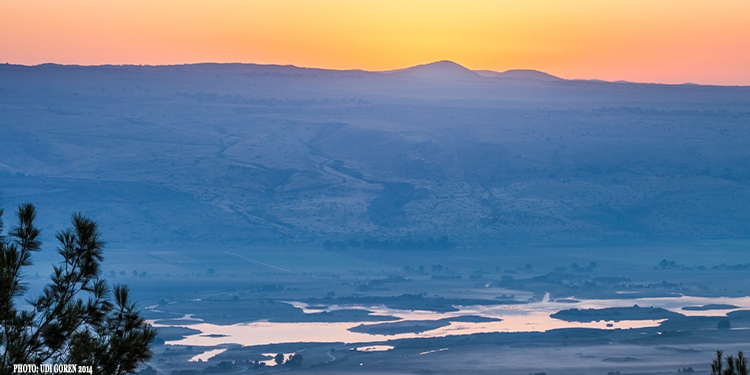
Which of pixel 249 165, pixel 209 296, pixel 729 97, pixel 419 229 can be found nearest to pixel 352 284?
pixel 209 296

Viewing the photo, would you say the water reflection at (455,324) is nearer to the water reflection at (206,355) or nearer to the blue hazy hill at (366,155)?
the water reflection at (206,355)

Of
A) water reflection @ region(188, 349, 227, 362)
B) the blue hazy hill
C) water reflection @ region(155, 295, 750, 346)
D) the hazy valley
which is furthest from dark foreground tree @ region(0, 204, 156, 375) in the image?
the blue hazy hill

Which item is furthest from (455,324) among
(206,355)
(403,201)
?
(403,201)

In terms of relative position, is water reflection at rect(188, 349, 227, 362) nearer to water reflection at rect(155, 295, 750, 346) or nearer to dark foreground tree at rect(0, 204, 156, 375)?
water reflection at rect(155, 295, 750, 346)

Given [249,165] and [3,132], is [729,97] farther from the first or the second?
[3,132]

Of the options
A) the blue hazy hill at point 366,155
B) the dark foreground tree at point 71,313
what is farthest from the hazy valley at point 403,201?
the dark foreground tree at point 71,313

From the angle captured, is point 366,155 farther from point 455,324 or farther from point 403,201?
point 455,324
